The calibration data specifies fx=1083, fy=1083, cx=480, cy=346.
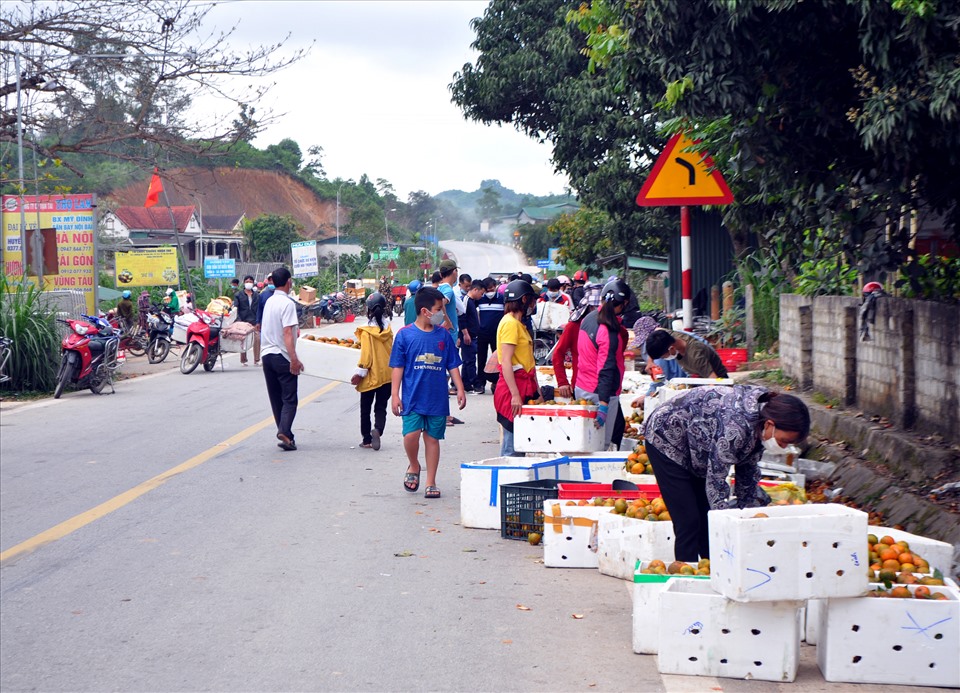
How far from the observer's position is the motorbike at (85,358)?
60.9ft

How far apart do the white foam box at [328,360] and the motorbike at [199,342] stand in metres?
7.83

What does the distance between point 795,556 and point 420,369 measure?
Answer: 520 cm

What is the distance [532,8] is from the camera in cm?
2480

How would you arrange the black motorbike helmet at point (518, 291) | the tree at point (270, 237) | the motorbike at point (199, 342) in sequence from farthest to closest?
the tree at point (270, 237) < the motorbike at point (199, 342) < the black motorbike helmet at point (518, 291)

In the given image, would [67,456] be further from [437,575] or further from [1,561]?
[437,575]

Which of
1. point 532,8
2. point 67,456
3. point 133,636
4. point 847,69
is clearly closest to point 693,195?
point 847,69

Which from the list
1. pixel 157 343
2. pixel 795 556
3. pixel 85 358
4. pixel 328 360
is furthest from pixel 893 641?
pixel 157 343

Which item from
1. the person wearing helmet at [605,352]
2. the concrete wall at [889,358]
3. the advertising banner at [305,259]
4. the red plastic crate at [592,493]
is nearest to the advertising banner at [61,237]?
the concrete wall at [889,358]

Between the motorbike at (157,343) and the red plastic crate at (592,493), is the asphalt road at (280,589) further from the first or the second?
the motorbike at (157,343)

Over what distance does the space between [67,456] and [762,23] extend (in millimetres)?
8917

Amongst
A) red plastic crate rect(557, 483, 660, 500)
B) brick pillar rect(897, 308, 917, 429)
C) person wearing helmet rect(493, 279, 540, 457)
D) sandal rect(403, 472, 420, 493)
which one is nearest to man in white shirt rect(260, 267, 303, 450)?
sandal rect(403, 472, 420, 493)

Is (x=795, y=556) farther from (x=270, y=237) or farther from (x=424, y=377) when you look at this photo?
(x=270, y=237)

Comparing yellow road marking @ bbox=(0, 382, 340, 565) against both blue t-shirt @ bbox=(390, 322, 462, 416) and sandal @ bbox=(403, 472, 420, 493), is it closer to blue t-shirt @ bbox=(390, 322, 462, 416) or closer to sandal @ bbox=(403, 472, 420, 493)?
sandal @ bbox=(403, 472, 420, 493)

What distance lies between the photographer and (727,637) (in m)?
5.12
